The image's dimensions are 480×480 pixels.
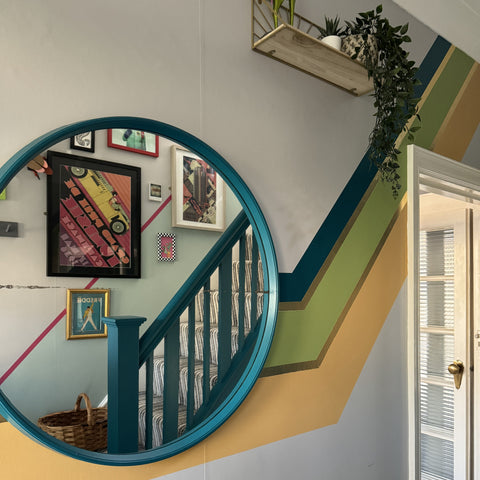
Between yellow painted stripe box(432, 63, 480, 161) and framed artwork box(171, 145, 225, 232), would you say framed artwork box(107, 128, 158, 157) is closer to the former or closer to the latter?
framed artwork box(171, 145, 225, 232)

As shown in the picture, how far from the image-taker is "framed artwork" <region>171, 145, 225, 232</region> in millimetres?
1128

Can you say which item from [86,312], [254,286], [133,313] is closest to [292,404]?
[254,286]

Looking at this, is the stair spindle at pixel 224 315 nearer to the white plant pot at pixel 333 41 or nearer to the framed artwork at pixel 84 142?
the framed artwork at pixel 84 142

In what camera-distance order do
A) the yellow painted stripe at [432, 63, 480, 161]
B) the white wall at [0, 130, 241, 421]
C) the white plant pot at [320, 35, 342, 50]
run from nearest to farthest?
the white wall at [0, 130, 241, 421] → the white plant pot at [320, 35, 342, 50] → the yellow painted stripe at [432, 63, 480, 161]

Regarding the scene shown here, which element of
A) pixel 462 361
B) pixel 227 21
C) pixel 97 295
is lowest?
pixel 462 361

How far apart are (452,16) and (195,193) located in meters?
1.14

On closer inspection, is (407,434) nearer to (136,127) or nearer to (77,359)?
(77,359)

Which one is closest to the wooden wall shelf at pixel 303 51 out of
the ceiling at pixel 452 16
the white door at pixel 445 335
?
the ceiling at pixel 452 16

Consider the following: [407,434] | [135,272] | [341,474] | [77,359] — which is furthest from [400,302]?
[77,359]

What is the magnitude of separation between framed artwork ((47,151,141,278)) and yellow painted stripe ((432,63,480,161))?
164 cm

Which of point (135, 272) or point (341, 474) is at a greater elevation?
point (135, 272)

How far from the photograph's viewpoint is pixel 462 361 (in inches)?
107

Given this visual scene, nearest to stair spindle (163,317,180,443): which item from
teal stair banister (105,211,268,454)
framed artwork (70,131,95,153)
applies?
teal stair banister (105,211,268,454)

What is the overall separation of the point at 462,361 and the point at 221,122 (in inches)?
89.8
